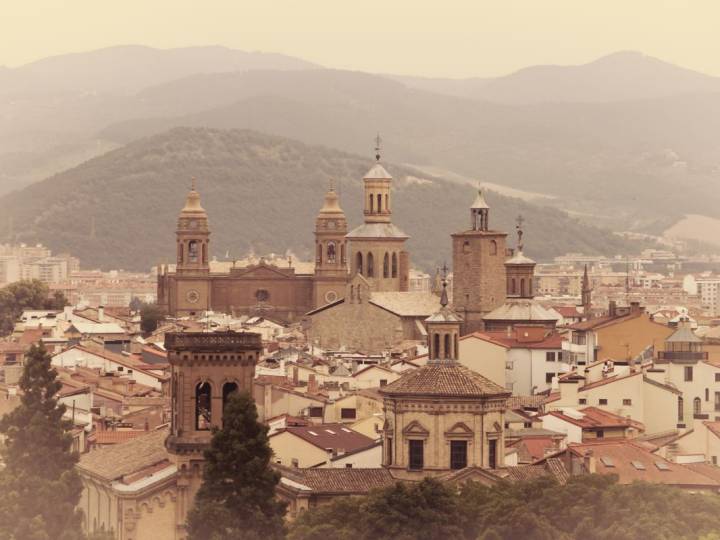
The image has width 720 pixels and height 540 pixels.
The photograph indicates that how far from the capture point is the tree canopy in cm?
5047

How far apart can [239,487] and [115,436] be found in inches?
648

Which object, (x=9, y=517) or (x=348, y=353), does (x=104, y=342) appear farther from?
(x=9, y=517)

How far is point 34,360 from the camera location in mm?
58500

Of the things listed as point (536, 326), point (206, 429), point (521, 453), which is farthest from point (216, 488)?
point (536, 326)

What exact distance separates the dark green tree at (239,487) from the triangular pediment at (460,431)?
804 cm

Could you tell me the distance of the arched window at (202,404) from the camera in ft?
175

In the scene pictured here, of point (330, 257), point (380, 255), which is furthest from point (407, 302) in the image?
point (330, 257)

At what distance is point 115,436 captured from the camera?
2589 inches

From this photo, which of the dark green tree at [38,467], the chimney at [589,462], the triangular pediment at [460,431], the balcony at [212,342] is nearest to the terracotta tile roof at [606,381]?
the chimney at [589,462]

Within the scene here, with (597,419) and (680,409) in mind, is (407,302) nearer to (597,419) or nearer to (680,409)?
(680,409)

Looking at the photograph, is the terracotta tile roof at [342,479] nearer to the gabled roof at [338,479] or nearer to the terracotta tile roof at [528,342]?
the gabled roof at [338,479]

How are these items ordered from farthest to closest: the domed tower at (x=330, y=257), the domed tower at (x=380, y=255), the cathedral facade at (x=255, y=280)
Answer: the cathedral facade at (x=255, y=280) → the domed tower at (x=330, y=257) → the domed tower at (x=380, y=255)

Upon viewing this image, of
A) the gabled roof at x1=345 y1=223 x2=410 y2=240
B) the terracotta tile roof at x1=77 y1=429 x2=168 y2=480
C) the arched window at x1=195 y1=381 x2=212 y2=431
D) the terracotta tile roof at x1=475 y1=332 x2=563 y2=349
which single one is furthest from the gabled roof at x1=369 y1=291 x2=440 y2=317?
the arched window at x1=195 y1=381 x2=212 y2=431

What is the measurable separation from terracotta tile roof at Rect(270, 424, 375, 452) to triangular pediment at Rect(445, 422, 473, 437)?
4.14 meters
